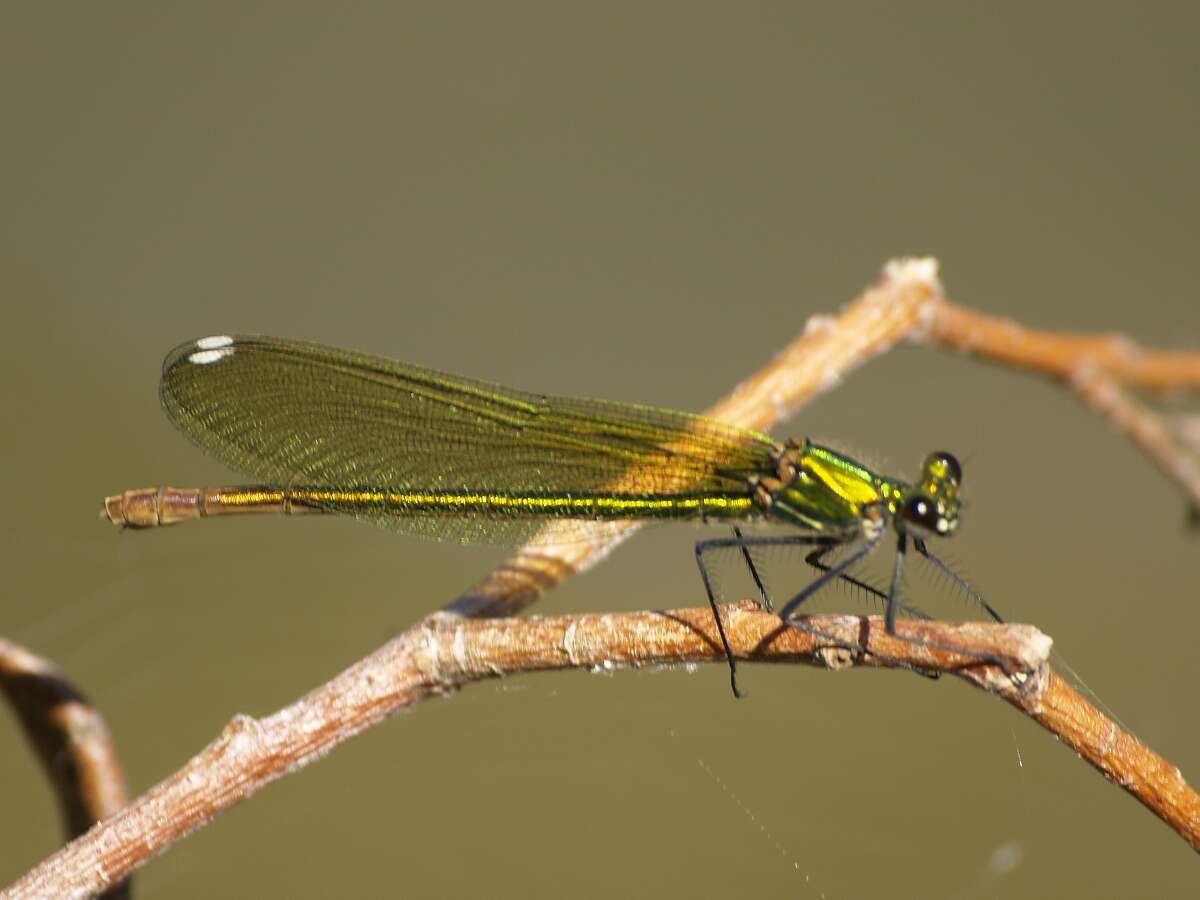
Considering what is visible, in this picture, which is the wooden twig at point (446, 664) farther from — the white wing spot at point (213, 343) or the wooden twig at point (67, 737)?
the white wing spot at point (213, 343)

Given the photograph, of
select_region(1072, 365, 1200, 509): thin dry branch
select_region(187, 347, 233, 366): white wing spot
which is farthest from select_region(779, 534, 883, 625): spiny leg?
select_region(187, 347, 233, 366): white wing spot

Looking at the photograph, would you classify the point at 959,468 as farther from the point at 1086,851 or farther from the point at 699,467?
the point at 1086,851

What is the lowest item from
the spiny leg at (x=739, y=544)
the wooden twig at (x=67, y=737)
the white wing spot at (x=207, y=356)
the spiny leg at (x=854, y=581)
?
the spiny leg at (x=854, y=581)

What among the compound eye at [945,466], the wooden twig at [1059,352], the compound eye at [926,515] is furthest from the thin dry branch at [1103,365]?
the compound eye at [926,515]

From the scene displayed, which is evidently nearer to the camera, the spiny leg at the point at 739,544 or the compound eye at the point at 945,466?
the spiny leg at the point at 739,544

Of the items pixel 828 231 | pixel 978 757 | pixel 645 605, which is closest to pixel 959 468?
pixel 978 757

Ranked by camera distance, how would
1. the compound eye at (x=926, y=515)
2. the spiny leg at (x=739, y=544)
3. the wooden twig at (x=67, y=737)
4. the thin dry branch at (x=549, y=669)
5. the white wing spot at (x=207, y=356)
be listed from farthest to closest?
the white wing spot at (x=207, y=356)
the compound eye at (x=926, y=515)
the spiny leg at (x=739, y=544)
the wooden twig at (x=67, y=737)
the thin dry branch at (x=549, y=669)

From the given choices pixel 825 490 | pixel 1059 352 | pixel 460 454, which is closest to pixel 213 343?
pixel 460 454

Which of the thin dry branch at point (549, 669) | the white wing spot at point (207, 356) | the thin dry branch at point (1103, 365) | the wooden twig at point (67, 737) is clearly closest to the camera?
the thin dry branch at point (549, 669)
